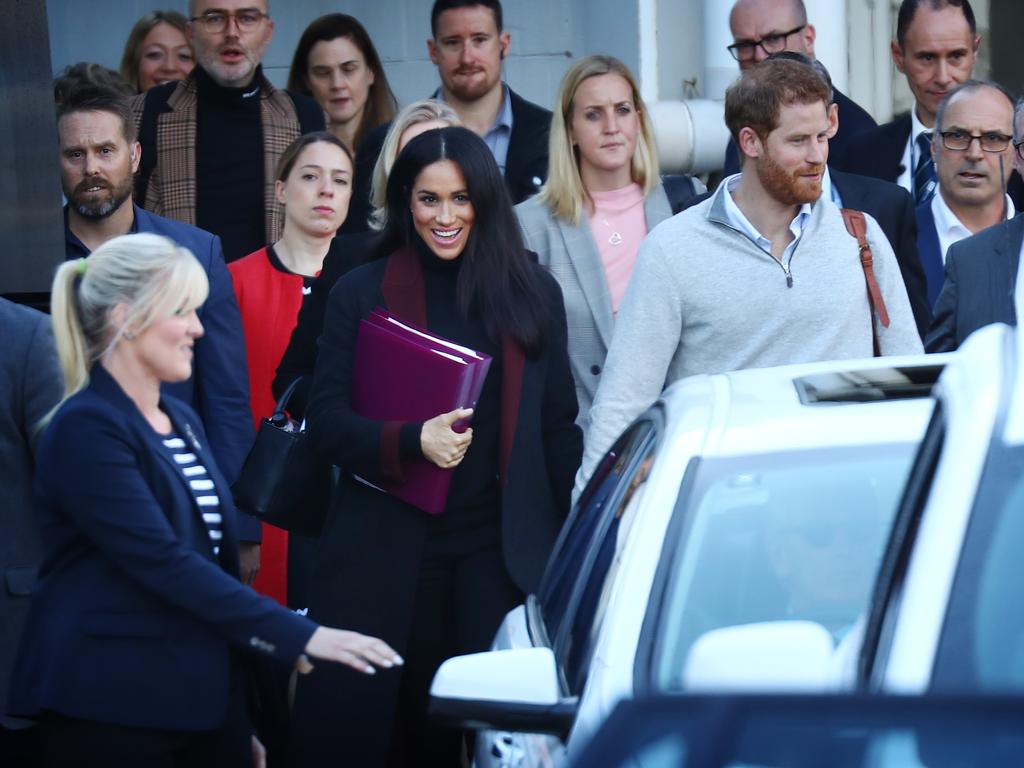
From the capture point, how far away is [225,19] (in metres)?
6.96

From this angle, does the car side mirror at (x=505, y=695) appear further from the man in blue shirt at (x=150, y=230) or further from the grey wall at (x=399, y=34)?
the grey wall at (x=399, y=34)

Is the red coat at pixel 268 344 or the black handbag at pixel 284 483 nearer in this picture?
the black handbag at pixel 284 483

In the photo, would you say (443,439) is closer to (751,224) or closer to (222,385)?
(751,224)

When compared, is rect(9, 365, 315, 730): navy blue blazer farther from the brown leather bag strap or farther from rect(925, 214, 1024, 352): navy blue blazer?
rect(925, 214, 1024, 352): navy blue blazer

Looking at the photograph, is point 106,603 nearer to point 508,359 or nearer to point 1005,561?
point 508,359

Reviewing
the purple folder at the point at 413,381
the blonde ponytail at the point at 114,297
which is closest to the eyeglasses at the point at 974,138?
the purple folder at the point at 413,381

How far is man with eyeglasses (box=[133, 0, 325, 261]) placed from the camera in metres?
6.82

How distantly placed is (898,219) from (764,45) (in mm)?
1407

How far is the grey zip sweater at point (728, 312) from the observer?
4.64 meters

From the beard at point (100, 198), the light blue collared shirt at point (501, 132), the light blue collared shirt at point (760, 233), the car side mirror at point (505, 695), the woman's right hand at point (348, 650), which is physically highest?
the light blue collared shirt at point (501, 132)

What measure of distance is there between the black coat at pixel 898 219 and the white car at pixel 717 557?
7.46 ft

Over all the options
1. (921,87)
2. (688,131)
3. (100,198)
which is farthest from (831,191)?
(688,131)

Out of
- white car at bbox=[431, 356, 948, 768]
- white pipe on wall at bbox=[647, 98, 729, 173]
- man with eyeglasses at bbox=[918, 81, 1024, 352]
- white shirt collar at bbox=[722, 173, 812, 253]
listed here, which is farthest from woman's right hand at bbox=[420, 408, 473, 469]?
white pipe on wall at bbox=[647, 98, 729, 173]

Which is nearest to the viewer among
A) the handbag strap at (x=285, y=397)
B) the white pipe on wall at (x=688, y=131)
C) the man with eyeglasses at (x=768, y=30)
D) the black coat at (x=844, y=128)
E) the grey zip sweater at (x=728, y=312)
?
the grey zip sweater at (x=728, y=312)
